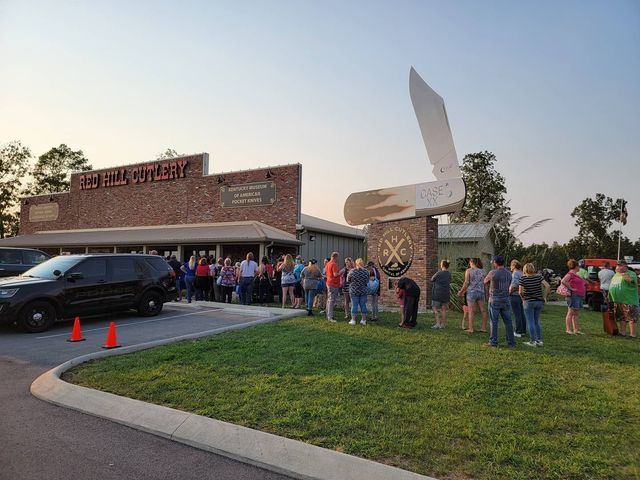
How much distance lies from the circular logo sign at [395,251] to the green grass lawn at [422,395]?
19.4 feet

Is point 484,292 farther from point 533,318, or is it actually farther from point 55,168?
point 55,168

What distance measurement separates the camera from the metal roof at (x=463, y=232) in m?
15.5

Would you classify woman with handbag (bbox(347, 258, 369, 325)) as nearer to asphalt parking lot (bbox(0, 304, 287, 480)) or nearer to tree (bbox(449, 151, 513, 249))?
asphalt parking lot (bbox(0, 304, 287, 480))

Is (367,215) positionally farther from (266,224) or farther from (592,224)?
(592,224)

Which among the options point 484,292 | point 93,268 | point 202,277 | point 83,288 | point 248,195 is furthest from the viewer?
point 248,195

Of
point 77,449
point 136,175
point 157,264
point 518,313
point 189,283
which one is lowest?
point 77,449

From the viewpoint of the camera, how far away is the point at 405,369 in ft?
20.7

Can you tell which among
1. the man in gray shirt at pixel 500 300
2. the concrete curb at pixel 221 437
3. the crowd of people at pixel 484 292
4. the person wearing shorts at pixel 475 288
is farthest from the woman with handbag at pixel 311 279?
the concrete curb at pixel 221 437

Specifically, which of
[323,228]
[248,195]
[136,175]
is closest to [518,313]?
[323,228]

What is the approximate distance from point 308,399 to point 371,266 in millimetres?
6821

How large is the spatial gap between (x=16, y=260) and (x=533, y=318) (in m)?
14.6

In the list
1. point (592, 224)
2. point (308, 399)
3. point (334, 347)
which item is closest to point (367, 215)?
→ point (334, 347)

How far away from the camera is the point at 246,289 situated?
13898 millimetres

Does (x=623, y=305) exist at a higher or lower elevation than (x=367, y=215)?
lower
